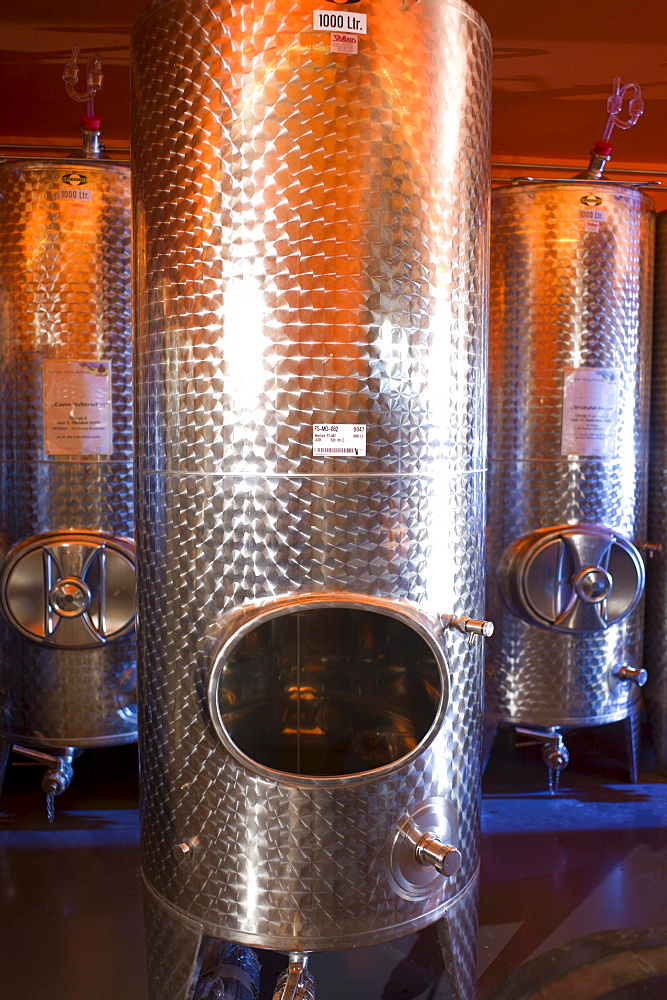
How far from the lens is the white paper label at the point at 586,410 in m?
2.99

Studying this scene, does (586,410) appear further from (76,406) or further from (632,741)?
(76,406)

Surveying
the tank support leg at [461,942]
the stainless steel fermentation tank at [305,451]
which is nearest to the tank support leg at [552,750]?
the tank support leg at [461,942]

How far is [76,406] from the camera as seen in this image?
280 cm

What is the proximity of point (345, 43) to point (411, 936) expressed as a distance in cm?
233

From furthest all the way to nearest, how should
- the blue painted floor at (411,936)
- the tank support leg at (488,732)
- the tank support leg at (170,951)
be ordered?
the tank support leg at (488,732)
the blue painted floor at (411,936)
the tank support leg at (170,951)

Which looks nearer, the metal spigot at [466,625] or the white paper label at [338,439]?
the white paper label at [338,439]

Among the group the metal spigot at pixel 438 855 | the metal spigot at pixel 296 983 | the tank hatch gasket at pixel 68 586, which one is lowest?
the metal spigot at pixel 296 983

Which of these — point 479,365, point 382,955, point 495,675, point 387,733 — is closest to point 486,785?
point 495,675

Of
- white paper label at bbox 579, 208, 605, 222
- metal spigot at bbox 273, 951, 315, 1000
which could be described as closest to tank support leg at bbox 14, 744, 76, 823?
metal spigot at bbox 273, 951, 315, 1000

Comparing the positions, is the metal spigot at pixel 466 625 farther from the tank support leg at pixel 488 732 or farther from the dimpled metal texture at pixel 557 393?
the tank support leg at pixel 488 732

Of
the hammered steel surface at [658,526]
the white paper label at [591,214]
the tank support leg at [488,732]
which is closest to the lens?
the white paper label at [591,214]

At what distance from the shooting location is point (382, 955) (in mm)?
2225

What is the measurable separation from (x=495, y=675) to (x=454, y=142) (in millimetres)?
2127

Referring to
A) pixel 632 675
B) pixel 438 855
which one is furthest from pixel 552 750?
pixel 438 855
